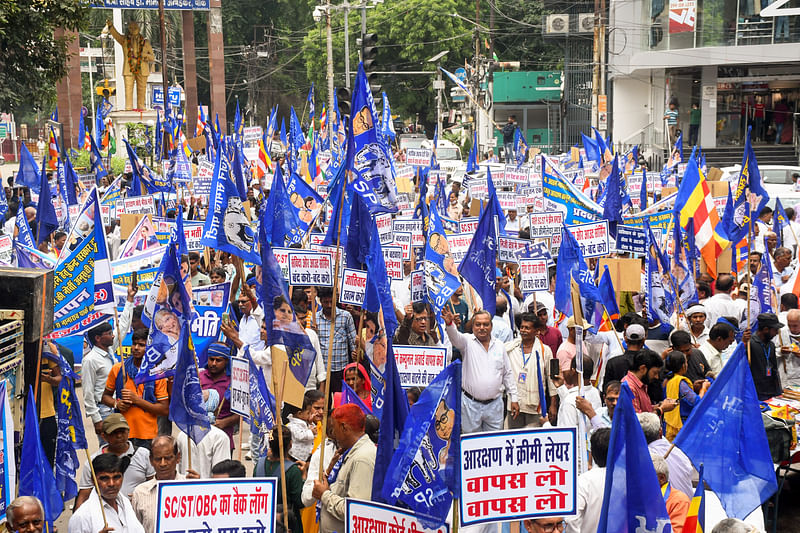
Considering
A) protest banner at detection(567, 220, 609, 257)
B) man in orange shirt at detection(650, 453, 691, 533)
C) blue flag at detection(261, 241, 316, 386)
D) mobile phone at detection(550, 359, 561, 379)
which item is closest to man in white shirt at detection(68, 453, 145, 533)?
blue flag at detection(261, 241, 316, 386)

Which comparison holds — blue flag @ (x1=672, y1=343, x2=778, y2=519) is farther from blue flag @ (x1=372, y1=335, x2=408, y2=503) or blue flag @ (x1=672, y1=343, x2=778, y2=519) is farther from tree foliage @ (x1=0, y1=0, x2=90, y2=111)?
tree foliage @ (x1=0, y1=0, x2=90, y2=111)

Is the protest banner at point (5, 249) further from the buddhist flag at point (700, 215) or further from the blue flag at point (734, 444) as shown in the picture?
the blue flag at point (734, 444)

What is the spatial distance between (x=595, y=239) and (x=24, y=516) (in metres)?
6.83

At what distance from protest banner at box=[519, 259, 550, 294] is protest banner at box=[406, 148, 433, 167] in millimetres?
9325

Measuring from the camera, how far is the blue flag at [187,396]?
680 cm

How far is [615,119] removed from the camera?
43219mm

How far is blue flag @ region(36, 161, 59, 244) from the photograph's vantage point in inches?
518

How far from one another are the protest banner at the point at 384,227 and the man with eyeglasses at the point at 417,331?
336cm

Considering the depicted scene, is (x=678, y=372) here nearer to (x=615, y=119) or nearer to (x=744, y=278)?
(x=744, y=278)

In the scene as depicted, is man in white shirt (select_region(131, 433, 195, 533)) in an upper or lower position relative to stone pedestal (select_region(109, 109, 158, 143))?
lower

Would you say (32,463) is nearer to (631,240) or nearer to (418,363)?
(418,363)

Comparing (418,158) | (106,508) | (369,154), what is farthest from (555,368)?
(418,158)

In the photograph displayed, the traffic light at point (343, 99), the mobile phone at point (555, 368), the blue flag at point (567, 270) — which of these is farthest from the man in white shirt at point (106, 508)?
the traffic light at point (343, 99)

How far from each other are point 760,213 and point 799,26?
20.9m
